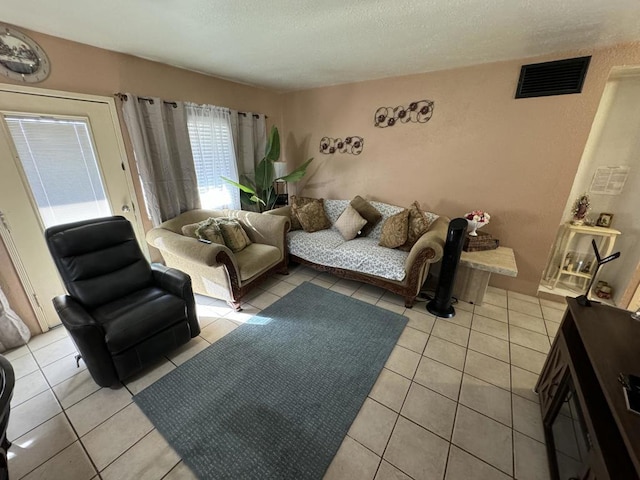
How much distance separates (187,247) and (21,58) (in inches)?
69.5

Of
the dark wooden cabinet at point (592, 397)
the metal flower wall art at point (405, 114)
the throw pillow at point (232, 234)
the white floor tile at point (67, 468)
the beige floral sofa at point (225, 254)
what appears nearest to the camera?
the dark wooden cabinet at point (592, 397)

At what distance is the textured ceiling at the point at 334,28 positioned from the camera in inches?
61.7

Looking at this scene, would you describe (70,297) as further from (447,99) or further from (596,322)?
(447,99)

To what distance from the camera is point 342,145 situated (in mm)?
3592

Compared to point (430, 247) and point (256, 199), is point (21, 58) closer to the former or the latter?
point (256, 199)

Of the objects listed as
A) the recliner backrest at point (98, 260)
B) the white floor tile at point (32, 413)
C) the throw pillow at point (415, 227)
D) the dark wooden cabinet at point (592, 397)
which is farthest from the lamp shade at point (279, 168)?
the dark wooden cabinet at point (592, 397)

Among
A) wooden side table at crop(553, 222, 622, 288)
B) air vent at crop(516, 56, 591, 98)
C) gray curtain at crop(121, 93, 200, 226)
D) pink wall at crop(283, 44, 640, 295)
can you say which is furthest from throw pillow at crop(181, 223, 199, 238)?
wooden side table at crop(553, 222, 622, 288)

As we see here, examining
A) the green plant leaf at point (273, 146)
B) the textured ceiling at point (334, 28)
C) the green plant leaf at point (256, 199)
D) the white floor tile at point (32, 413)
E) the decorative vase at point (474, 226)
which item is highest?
the textured ceiling at point (334, 28)

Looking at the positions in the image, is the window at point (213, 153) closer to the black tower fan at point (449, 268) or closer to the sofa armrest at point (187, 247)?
the sofa armrest at point (187, 247)

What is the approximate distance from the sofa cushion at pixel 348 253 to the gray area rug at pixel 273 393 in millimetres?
471

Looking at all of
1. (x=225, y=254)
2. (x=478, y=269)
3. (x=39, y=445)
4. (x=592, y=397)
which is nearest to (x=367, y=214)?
(x=478, y=269)

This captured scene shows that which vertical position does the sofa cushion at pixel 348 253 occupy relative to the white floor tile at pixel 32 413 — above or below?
above

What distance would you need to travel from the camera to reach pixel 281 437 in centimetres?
141

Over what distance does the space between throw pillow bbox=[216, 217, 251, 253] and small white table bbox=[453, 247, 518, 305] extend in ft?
7.54
